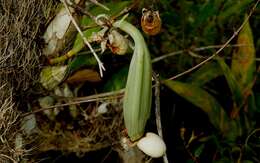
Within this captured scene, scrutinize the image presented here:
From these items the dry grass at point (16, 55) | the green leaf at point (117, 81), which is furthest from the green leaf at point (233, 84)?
the dry grass at point (16, 55)

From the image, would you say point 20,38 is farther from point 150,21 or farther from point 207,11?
point 207,11

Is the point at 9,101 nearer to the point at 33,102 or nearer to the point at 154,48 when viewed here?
the point at 33,102

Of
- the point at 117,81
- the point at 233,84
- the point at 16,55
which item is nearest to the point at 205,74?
the point at 233,84

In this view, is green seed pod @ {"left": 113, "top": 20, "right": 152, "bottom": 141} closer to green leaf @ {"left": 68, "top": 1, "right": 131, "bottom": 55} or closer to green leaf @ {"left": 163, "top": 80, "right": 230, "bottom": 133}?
green leaf @ {"left": 68, "top": 1, "right": 131, "bottom": 55}

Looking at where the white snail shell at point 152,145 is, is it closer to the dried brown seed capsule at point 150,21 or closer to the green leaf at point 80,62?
the dried brown seed capsule at point 150,21

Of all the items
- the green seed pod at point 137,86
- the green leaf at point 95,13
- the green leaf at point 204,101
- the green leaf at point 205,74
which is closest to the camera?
the green seed pod at point 137,86

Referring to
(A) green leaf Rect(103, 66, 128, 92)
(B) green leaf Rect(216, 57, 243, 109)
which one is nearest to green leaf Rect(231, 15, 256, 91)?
(B) green leaf Rect(216, 57, 243, 109)
